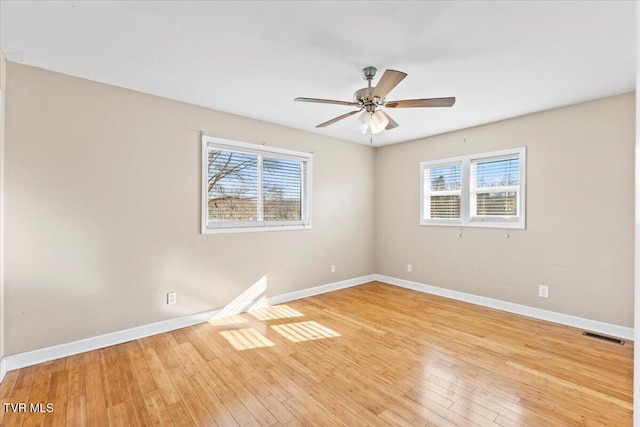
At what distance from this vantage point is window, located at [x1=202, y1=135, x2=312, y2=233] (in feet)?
11.4

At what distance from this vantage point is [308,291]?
4.37 metres

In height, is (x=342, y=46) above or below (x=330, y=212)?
above

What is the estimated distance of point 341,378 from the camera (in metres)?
2.24

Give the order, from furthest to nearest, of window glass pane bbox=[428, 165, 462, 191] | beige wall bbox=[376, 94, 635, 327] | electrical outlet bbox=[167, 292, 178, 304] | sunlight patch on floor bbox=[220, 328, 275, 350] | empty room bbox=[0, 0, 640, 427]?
window glass pane bbox=[428, 165, 462, 191] < electrical outlet bbox=[167, 292, 178, 304] < beige wall bbox=[376, 94, 635, 327] < sunlight patch on floor bbox=[220, 328, 275, 350] < empty room bbox=[0, 0, 640, 427]

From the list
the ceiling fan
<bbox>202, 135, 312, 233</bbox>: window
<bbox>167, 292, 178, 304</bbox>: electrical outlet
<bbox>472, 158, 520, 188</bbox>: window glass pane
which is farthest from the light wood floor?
the ceiling fan

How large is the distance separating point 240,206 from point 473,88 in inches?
112

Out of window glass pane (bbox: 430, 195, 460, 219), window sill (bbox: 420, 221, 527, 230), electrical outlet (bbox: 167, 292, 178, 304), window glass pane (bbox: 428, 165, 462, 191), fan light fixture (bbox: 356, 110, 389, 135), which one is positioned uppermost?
fan light fixture (bbox: 356, 110, 389, 135)

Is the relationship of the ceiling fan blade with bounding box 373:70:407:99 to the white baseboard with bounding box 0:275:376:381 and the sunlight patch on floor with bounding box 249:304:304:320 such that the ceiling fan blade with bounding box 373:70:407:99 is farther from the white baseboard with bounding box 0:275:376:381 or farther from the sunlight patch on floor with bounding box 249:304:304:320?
the white baseboard with bounding box 0:275:376:381

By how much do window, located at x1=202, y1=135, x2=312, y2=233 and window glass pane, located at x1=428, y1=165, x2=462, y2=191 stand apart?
1.92 m

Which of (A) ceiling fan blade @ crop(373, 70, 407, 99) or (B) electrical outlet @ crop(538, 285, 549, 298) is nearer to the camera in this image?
(A) ceiling fan blade @ crop(373, 70, 407, 99)

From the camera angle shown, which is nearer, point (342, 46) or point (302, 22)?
point (302, 22)

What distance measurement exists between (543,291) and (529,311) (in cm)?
30

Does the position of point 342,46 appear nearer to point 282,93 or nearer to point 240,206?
point 282,93

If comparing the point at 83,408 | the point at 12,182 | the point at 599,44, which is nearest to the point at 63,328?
the point at 83,408
